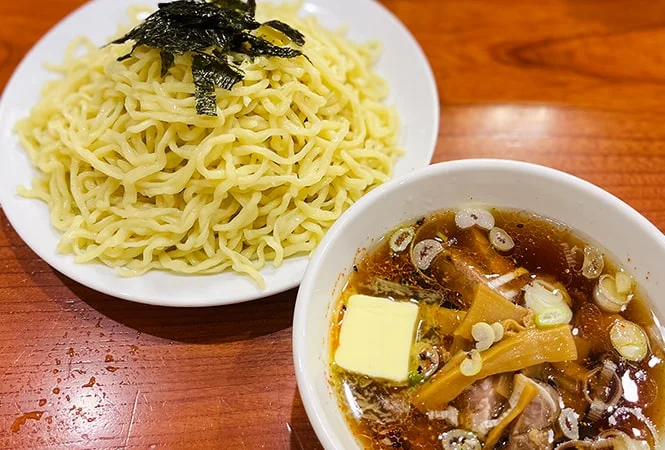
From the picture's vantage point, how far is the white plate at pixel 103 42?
5.47ft

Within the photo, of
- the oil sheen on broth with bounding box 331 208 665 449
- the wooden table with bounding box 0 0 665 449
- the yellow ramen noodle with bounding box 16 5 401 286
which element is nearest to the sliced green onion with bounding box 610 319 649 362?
the oil sheen on broth with bounding box 331 208 665 449

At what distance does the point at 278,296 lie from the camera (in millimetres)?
1799

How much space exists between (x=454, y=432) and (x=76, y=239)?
45.7 inches

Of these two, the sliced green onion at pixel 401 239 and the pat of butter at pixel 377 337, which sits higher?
the sliced green onion at pixel 401 239

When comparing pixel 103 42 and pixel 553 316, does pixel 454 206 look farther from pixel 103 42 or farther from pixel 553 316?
pixel 103 42

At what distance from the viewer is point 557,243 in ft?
4.97

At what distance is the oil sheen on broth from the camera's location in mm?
1288

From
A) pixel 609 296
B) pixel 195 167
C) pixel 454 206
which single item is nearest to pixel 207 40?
pixel 195 167

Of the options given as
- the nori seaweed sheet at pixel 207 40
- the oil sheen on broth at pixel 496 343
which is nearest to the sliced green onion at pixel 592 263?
the oil sheen on broth at pixel 496 343

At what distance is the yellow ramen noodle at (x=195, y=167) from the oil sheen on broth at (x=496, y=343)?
0.41m

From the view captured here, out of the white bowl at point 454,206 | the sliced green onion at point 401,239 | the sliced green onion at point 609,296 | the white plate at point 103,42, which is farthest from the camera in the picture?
the white plate at point 103,42

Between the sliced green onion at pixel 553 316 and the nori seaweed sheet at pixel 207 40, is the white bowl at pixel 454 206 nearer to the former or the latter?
the sliced green onion at pixel 553 316

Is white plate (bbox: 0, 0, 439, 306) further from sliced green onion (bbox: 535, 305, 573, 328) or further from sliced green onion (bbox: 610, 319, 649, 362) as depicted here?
sliced green onion (bbox: 610, 319, 649, 362)

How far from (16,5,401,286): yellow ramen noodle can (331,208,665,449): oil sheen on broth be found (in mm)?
409
